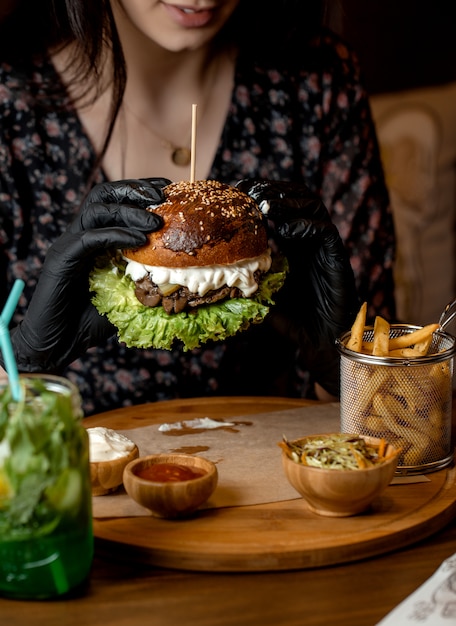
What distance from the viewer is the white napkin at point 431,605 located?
4.42 ft

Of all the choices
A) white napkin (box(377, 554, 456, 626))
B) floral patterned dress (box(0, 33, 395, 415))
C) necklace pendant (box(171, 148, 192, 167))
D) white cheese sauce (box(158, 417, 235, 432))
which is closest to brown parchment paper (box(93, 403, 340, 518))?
white cheese sauce (box(158, 417, 235, 432))

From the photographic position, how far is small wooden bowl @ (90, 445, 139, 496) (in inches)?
68.3

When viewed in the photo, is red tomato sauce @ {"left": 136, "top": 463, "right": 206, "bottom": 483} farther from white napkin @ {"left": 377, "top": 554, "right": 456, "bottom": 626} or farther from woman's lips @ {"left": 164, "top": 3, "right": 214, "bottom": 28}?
woman's lips @ {"left": 164, "top": 3, "right": 214, "bottom": 28}

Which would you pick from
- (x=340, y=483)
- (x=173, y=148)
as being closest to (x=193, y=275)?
(x=340, y=483)

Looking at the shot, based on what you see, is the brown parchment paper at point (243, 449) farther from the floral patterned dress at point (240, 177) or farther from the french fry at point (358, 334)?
the floral patterned dress at point (240, 177)

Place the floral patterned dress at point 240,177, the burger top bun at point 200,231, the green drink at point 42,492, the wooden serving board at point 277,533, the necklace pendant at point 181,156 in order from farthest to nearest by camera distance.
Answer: the necklace pendant at point 181,156 → the floral patterned dress at point 240,177 → the burger top bun at point 200,231 → the wooden serving board at point 277,533 → the green drink at point 42,492

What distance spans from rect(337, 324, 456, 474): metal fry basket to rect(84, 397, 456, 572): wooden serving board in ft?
0.27

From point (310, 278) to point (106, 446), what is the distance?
0.86 m

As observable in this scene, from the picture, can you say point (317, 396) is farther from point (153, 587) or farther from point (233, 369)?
point (153, 587)

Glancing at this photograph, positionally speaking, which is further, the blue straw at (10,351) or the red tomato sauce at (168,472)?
the red tomato sauce at (168,472)

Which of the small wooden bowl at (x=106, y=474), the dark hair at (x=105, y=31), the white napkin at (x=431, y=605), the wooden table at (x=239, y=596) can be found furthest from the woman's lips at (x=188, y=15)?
the white napkin at (x=431, y=605)

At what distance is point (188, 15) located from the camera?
244 cm

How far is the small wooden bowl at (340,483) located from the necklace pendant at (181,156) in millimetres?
1411

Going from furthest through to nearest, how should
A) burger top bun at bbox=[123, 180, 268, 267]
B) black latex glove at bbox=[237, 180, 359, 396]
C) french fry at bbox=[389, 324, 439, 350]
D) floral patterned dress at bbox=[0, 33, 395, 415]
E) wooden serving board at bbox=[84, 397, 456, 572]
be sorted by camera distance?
1. floral patterned dress at bbox=[0, 33, 395, 415]
2. black latex glove at bbox=[237, 180, 359, 396]
3. burger top bun at bbox=[123, 180, 268, 267]
4. french fry at bbox=[389, 324, 439, 350]
5. wooden serving board at bbox=[84, 397, 456, 572]
